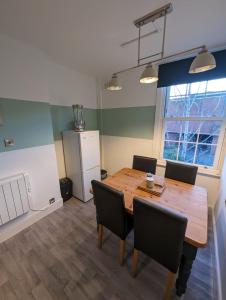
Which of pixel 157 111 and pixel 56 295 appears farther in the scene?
pixel 157 111

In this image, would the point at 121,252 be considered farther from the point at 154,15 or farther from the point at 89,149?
the point at 154,15

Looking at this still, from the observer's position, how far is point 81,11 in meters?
1.29

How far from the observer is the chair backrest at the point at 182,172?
1865mm

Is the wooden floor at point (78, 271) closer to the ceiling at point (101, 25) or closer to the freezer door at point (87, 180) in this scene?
the freezer door at point (87, 180)

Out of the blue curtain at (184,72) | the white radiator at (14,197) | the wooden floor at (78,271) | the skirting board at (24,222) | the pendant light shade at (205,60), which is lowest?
the wooden floor at (78,271)

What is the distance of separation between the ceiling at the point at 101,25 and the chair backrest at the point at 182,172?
1.66 m

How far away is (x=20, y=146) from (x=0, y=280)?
4.87 ft

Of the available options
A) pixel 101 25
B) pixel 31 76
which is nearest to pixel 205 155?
pixel 101 25

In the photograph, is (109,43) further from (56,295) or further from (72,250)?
(56,295)

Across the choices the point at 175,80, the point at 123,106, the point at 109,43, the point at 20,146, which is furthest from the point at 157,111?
the point at 20,146

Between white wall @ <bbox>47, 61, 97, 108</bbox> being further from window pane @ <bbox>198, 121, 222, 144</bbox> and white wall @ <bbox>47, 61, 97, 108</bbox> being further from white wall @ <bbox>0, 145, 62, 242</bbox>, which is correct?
window pane @ <bbox>198, 121, 222, 144</bbox>

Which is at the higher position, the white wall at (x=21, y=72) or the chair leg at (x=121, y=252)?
the white wall at (x=21, y=72)

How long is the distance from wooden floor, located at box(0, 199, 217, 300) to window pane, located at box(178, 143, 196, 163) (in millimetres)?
1138

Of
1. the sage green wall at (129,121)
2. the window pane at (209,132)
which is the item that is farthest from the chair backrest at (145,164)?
the window pane at (209,132)
